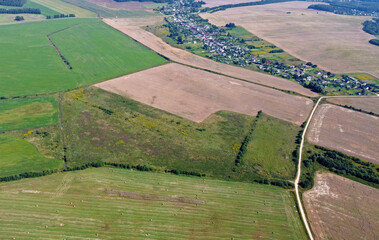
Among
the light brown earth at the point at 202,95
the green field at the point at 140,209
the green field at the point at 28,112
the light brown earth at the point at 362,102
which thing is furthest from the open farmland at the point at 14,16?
the light brown earth at the point at 362,102

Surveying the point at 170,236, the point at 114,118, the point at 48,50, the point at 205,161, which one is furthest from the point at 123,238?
the point at 48,50

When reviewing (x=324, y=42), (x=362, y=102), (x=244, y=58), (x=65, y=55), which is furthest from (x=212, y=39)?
(x=362, y=102)

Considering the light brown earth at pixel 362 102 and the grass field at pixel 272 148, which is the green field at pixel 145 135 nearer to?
the grass field at pixel 272 148

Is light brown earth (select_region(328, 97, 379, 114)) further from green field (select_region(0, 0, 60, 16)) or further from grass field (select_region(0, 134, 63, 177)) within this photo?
green field (select_region(0, 0, 60, 16))

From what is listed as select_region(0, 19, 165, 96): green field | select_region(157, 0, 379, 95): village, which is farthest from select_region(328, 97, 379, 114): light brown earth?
select_region(0, 19, 165, 96): green field

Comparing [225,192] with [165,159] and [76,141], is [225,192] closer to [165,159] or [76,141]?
[165,159]
